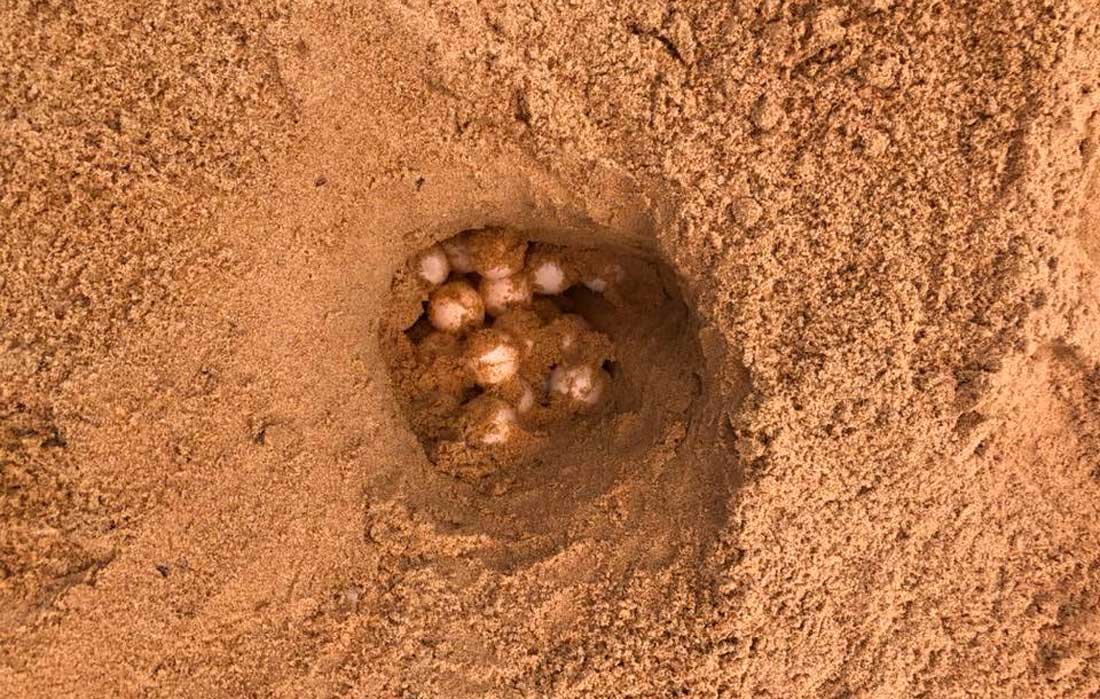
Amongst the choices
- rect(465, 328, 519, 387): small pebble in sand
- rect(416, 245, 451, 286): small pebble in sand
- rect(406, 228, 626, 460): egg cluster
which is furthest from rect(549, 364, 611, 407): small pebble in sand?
rect(416, 245, 451, 286): small pebble in sand

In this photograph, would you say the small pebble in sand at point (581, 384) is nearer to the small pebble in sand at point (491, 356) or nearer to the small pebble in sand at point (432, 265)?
the small pebble in sand at point (491, 356)

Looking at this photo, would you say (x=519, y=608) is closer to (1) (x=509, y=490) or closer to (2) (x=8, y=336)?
(1) (x=509, y=490)

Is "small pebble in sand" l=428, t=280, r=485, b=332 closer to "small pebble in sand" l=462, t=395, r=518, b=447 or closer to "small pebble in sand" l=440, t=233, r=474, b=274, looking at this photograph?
"small pebble in sand" l=440, t=233, r=474, b=274

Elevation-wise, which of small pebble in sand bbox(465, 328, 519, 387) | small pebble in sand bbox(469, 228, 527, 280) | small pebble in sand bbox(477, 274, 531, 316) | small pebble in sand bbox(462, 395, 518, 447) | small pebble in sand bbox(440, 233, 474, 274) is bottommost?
small pebble in sand bbox(462, 395, 518, 447)

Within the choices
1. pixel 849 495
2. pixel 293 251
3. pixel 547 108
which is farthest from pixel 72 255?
pixel 849 495

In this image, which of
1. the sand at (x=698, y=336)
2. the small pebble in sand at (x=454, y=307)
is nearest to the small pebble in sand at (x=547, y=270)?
the small pebble in sand at (x=454, y=307)

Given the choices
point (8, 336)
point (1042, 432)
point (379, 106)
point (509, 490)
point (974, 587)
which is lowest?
point (8, 336)
